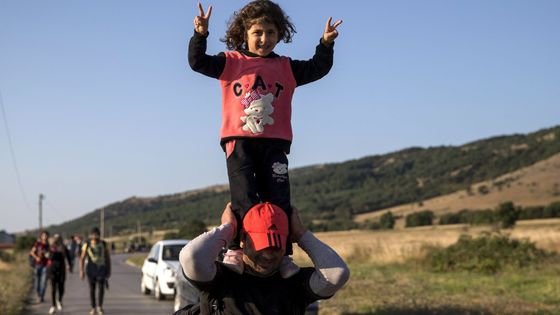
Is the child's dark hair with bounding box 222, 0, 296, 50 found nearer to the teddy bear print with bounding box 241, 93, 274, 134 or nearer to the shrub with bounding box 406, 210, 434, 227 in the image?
the teddy bear print with bounding box 241, 93, 274, 134

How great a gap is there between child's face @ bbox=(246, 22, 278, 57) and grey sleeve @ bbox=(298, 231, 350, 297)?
1337 mm

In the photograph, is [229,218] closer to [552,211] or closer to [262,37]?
[262,37]

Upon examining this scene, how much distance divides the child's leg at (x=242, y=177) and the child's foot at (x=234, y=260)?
298 mm

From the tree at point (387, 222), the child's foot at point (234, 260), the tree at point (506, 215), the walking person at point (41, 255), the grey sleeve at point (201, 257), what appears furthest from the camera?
the tree at point (387, 222)

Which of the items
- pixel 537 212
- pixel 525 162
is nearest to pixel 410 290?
pixel 537 212

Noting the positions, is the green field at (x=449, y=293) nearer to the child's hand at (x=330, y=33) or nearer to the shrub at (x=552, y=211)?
the child's hand at (x=330, y=33)

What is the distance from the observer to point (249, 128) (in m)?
4.85

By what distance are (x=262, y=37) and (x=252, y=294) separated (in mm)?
1567

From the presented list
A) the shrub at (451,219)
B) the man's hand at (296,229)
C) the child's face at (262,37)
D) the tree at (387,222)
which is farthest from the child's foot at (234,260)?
the tree at (387,222)

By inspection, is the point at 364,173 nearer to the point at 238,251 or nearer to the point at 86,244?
the point at 86,244

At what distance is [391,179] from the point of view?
165875mm

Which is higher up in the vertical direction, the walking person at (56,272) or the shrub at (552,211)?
the shrub at (552,211)

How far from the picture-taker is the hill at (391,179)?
13462 centimetres

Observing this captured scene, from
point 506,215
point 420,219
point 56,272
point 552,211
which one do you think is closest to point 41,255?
point 56,272
